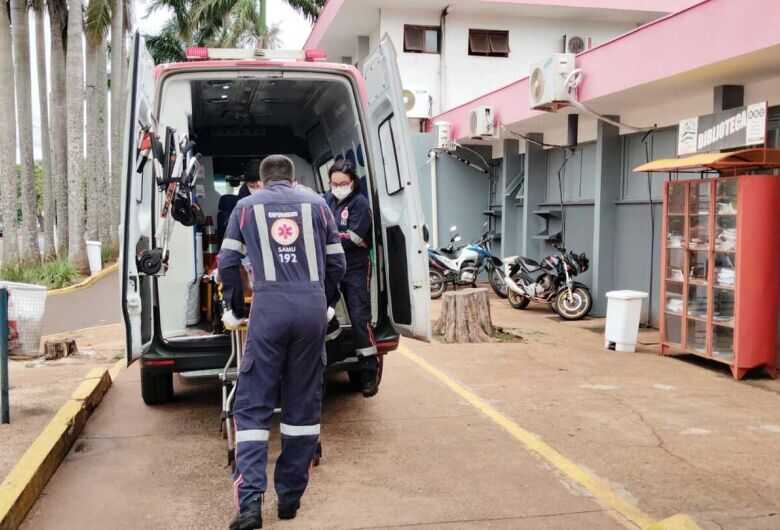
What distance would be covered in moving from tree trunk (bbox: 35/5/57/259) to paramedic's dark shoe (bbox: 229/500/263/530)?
1895cm

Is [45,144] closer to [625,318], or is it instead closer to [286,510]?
[625,318]

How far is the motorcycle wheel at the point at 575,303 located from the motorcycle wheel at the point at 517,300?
1075 millimetres

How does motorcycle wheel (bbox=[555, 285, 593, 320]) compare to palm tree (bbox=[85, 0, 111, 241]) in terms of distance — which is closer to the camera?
motorcycle wheel (bbox=[555, 285, 593, 320])

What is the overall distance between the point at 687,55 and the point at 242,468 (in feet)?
22.4

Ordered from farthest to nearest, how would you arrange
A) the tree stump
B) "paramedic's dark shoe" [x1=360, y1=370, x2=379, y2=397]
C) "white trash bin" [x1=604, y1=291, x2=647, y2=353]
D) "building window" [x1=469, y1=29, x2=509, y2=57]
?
"building window" [x1=469, y1=29, x2=509, y2=57] < the tree stump < "white trash bin" [x1=604, y1=291, x2=647, y2=353] < "paramedic's dark shoe" [x1=360, y1=370, x2=379, y2=397]

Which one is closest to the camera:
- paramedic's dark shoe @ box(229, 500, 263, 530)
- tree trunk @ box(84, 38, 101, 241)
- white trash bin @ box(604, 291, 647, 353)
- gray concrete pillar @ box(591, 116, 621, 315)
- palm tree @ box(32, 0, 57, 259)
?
paramedic's dark shoe @ box(229, 500, 263, 530)

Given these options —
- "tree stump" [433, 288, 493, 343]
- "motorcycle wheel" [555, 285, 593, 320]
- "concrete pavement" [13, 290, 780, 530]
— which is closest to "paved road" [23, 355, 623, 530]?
"concrete pavement" [13, 290, 780, 530]

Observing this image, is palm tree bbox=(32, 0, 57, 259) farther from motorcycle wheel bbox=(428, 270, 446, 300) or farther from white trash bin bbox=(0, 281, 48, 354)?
white trash bin bbox=(0, 281, 48, 354)

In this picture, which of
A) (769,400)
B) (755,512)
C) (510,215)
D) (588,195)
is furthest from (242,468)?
(510,215)

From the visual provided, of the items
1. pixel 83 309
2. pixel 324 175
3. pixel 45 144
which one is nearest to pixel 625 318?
pixel 324 175

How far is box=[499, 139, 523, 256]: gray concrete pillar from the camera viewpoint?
15.4 meters

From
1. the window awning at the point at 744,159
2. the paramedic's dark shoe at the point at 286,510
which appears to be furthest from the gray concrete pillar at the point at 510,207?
the paramedic's dark shoe at the point at 286,510

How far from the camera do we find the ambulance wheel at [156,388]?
645 cm

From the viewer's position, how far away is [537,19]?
850 inches
